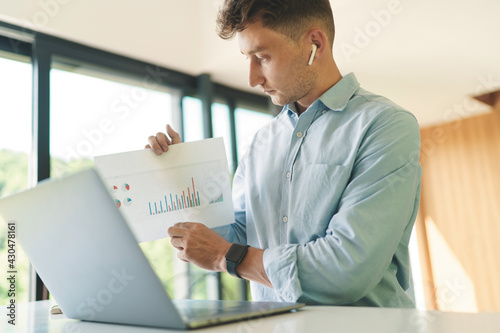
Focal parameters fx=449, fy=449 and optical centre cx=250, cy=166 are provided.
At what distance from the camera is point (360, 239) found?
0.85m

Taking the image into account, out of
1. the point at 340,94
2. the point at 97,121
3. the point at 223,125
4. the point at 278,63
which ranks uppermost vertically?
the point at 223,125

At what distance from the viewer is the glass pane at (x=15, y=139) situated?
2201mm

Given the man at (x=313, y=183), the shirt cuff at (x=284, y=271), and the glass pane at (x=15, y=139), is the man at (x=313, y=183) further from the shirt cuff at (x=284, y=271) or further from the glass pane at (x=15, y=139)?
the glass pane at (x=15, y=139)

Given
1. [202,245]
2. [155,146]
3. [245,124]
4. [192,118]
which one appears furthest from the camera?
[245,124]

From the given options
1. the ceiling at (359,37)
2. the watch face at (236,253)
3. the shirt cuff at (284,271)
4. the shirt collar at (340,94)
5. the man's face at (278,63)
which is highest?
the ceiling at (359,37)

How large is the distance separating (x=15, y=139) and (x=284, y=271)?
196 centimetres

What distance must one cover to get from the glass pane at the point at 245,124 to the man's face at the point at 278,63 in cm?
227

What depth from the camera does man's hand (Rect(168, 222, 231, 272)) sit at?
949mm

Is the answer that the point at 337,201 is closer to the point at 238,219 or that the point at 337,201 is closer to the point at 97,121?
the point at 238,219

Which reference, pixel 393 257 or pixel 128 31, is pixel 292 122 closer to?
pixel 393 257

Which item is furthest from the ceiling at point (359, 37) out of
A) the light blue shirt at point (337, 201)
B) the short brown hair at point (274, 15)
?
the light blue shirt at point (337, 201)

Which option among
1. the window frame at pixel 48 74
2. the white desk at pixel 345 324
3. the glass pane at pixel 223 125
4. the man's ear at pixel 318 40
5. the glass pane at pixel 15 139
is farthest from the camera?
the glass pane at pixel 223 125

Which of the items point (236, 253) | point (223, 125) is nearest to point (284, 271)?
point (236, 253)

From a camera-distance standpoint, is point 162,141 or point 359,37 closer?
point 162,141
